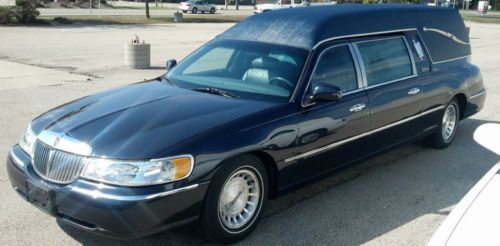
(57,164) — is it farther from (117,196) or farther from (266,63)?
(266,63)

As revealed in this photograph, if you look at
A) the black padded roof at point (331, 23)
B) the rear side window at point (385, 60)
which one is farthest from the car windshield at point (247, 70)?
the rear side window at point (385, 60)

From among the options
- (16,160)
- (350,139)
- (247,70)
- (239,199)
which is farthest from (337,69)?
(16,160)

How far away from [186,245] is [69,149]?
1100mm

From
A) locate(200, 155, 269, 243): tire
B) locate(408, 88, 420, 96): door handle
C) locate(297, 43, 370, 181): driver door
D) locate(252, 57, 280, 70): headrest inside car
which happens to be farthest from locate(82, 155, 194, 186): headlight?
locate(408, 88, 420, 96): door handle

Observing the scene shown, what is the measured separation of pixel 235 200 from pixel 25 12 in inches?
1142

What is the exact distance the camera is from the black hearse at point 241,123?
3.50m

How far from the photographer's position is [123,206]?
338 cm

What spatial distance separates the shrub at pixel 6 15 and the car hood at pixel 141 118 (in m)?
27.1

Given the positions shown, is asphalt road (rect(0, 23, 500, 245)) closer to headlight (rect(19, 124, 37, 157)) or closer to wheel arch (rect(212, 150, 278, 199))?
wheel arch (rect(212, 150, 278, 199))

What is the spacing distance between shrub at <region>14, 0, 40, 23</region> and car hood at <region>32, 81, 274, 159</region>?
27.5 m

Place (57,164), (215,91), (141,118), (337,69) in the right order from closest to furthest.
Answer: (57,164), (141,118), (215,91), (337,69)

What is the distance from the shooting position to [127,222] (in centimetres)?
341

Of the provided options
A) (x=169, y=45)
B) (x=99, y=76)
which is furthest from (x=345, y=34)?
(x=169, y=45)

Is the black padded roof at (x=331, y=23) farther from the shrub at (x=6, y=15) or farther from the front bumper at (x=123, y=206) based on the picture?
the shrub at (x=6, y=15)
